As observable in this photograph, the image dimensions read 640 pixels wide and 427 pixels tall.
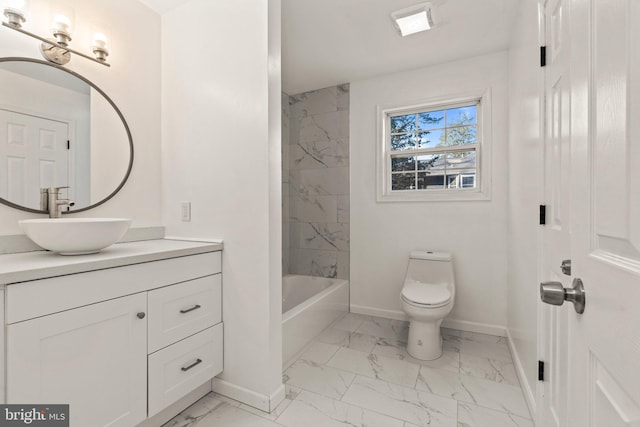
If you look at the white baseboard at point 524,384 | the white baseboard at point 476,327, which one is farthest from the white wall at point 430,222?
the white baseboard at point 524,384

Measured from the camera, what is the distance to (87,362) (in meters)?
1.13

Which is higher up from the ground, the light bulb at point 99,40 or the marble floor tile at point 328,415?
the light bulb at point 99,40

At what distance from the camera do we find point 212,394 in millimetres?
1734

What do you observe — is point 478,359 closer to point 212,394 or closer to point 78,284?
point 212,394

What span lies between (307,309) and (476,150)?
2.05 m

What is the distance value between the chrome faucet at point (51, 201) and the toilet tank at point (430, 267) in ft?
8.15

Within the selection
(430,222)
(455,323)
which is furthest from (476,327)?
(430,222)

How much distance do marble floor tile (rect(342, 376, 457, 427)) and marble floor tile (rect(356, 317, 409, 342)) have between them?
708mm

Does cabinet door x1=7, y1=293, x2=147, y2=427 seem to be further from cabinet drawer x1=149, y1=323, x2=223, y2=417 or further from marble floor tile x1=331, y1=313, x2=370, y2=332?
marble floor tile x1=331, y1=313, x2=370, y2=332

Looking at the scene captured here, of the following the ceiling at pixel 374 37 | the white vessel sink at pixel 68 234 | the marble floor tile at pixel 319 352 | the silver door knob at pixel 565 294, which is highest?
the ceiling at pixel 374 37

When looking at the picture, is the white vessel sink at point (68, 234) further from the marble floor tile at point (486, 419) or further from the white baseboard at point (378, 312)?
the white baseboard at point (378, 312)

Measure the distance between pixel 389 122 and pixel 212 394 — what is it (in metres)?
2.74

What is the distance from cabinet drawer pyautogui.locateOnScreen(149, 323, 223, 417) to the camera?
137 centimetres

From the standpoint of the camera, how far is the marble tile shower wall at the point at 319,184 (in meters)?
3.12
